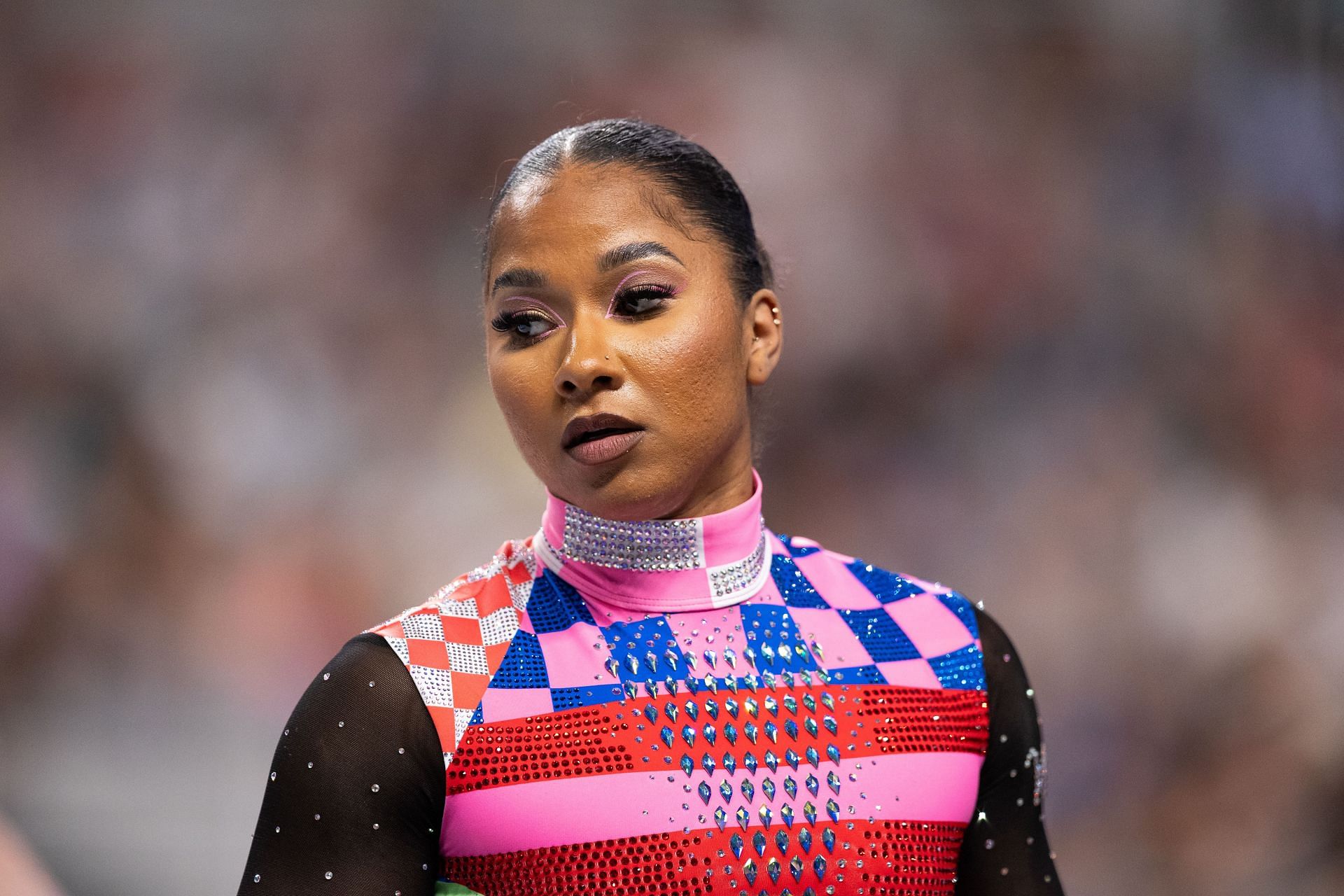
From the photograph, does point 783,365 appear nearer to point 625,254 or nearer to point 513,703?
point 625,254

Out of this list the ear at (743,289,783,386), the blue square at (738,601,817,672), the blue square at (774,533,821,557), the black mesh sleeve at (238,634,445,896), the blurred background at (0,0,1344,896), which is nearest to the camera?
the black mesh sleeve at (238,634,445,896)

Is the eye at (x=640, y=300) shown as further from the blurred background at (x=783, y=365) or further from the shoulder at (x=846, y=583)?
the blurred background at (x=783, y=365)

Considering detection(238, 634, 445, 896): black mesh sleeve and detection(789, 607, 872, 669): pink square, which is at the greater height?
detection(789, 607, 872, 669): pink square

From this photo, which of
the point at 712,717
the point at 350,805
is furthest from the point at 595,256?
the point at 350,805

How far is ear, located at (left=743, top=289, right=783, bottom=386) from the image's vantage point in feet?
5.56

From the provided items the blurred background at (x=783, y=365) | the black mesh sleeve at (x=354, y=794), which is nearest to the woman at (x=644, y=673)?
the black mesh sleeve at (x=354, y=794)

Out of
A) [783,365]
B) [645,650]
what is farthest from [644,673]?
[783,365]

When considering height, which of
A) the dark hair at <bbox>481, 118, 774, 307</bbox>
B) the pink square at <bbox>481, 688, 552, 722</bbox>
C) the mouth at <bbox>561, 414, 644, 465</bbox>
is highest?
the dark hair at <bbox>481, 118, 774, 307</bbox>

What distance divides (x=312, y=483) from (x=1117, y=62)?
89.7 inches

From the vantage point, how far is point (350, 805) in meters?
1.37

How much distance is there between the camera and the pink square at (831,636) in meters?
1.63

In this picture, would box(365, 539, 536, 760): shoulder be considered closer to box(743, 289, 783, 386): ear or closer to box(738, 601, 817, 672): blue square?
box(738, 601, 817, 672): blue square

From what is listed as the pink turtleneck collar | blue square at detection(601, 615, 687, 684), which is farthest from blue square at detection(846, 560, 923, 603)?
blue square at detection(601, 615, 687, 684)

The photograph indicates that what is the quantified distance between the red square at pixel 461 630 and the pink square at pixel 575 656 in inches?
2.7
